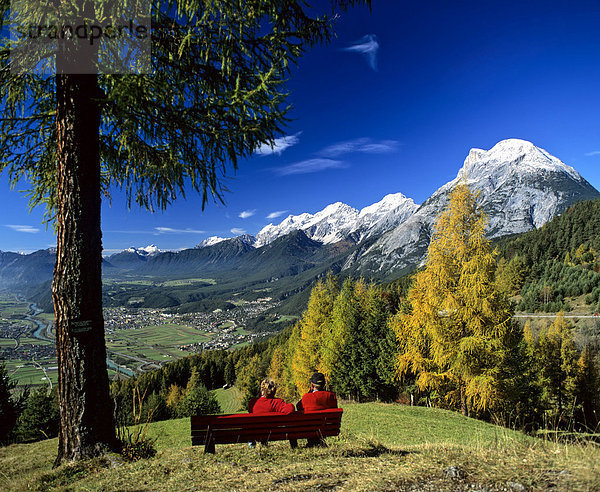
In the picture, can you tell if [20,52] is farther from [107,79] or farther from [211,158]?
[211,158]

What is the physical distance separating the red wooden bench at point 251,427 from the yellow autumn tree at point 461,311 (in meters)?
9.25

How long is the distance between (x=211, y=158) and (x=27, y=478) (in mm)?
5084

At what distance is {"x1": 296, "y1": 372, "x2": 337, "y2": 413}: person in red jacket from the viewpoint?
664 cm

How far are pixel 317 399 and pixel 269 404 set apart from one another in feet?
3.61

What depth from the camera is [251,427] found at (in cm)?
546

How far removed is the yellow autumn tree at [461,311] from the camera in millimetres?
12266

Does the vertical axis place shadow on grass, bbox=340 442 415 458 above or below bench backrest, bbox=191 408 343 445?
below

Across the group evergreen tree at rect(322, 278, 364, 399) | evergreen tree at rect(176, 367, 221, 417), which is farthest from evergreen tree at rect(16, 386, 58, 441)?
evergreen tree at rect(322, 278, 364, 399)

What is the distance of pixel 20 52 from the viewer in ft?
14.7

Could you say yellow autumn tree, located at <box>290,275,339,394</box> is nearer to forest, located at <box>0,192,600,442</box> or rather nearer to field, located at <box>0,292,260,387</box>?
forest, located at <box>0,192,600,442</box>

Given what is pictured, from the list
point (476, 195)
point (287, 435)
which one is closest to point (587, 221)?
point (476, 195)

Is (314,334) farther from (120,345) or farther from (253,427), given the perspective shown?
(120,345)

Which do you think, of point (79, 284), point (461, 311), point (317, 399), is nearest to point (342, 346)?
point (461, 311)

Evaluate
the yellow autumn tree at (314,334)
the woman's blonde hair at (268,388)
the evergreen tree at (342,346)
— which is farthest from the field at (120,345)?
the woman's blonde hair at (268,388)
